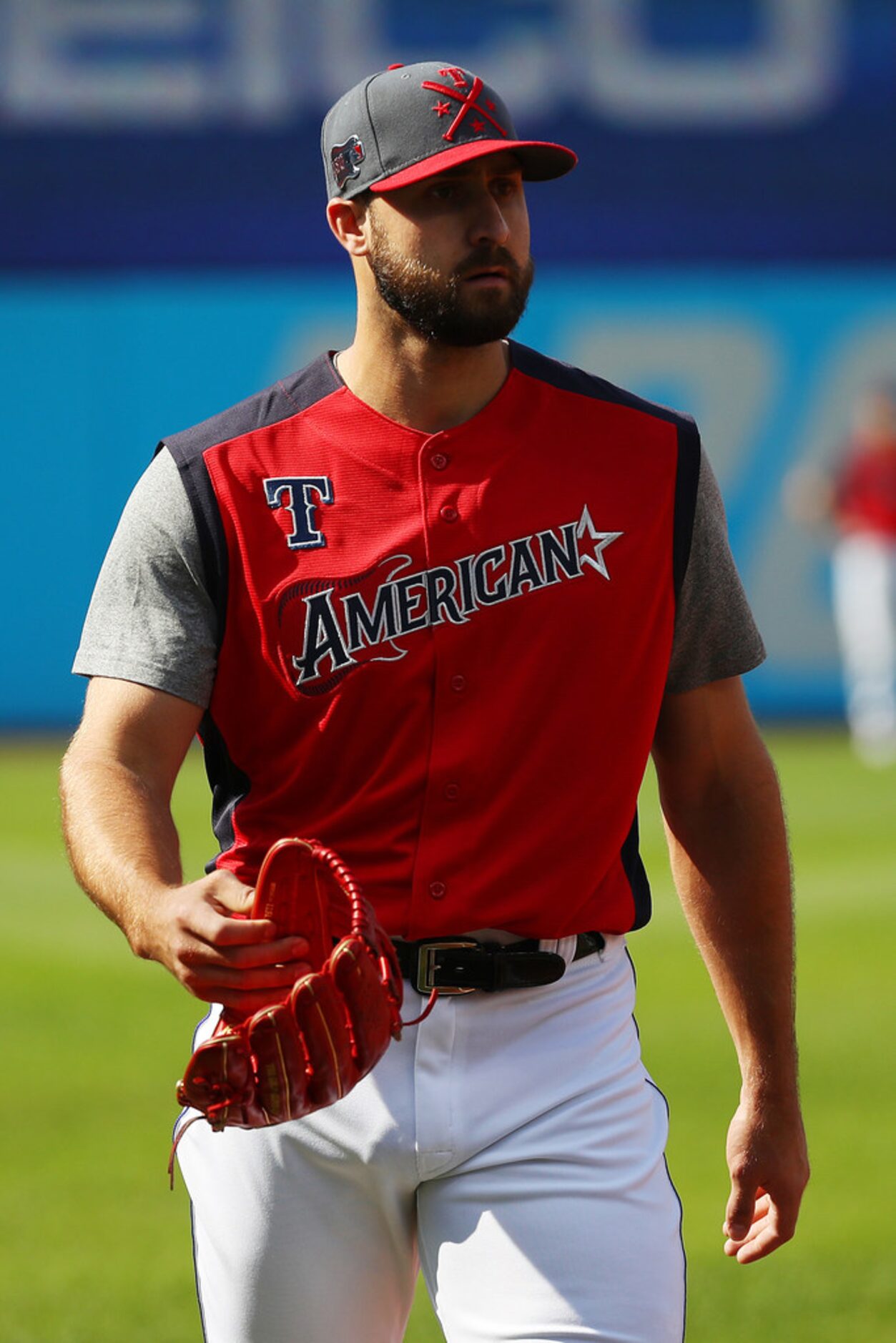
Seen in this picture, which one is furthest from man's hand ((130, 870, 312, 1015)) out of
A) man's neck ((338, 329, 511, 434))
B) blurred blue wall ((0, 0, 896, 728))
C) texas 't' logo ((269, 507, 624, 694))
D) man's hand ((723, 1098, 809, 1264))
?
blurred blue wall ((0, 0, 896, 728))

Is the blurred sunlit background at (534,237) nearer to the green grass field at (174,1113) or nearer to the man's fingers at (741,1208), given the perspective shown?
the green grass field at (174,1113)

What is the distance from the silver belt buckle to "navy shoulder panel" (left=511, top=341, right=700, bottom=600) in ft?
2.13

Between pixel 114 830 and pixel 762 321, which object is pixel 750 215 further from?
pixel 114 830

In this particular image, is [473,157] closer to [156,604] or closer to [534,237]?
[156,604]

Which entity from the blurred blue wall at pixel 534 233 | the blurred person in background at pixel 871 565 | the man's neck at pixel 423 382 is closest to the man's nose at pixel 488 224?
the man's neck at pixel 423 382

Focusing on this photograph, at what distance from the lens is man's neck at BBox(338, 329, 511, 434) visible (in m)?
3.05

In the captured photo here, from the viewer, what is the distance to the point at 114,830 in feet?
8.96

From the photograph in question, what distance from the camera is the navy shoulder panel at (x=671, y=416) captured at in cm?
308

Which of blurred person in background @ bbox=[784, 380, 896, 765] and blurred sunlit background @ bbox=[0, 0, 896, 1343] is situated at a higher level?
blurred sunlit background @ bbox=[0, 0, 896, 1343]

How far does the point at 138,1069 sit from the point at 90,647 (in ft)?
15.3

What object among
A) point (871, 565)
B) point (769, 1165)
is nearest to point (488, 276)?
point (769, 1165)

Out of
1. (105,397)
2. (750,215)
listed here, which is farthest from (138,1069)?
(750,215)

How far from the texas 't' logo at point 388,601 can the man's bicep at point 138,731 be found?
181 millimetres

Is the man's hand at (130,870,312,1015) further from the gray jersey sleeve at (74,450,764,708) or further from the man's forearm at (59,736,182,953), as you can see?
the gray jersey sleeve at (74,450,764,708)
